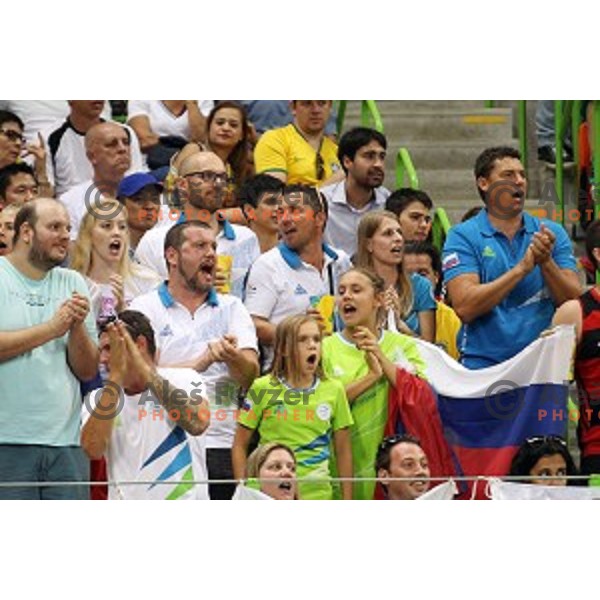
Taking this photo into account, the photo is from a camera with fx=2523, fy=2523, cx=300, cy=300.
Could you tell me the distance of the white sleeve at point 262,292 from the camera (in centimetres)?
1308

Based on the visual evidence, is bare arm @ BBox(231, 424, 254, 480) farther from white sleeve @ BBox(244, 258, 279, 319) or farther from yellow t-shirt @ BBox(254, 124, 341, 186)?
yellow t-shirt @ BBox(254, 124, 341, 186)

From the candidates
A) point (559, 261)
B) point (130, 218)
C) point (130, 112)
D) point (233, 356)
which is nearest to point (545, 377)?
point (559, 261)

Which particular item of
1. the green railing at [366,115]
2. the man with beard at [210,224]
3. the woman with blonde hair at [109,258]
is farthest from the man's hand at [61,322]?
the green railing at [366,115]

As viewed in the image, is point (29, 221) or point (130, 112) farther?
point (130, 112)

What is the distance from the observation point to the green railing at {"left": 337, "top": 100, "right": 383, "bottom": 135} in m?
15.0

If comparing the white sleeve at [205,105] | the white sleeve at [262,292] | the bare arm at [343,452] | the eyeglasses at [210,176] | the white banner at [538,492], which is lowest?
the white banner at [538,492]

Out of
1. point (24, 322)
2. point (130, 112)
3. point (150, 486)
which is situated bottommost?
point (150, 486)

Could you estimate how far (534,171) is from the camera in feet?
52.0

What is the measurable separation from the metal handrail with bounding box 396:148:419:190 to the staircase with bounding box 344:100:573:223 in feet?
1.41

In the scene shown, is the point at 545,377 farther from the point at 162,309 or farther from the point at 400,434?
the point at 162,309

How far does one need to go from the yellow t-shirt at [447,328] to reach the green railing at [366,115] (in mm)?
1871

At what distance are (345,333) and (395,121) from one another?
368cm

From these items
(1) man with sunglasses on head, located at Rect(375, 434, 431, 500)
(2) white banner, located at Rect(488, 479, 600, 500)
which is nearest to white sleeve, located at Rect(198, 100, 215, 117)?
(1) man with sunglasses on head, located at Rect(375, 434, 431, 500)

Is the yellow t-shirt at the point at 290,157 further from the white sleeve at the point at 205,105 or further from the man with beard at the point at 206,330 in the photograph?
the man with beard at the point at 206,330
